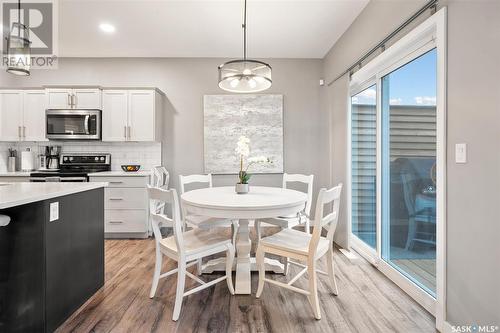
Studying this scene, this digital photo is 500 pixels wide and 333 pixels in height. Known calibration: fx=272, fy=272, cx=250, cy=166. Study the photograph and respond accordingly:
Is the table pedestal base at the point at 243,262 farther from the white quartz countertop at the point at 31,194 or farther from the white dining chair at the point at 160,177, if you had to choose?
the white dining chair at the point at 160,177

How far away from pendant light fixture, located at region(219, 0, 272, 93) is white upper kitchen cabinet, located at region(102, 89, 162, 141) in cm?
182

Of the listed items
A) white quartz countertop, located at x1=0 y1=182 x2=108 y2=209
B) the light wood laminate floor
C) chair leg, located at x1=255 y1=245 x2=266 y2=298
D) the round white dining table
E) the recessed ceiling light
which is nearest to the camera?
white quartz countertop, located at x1=0 y1=182 x2=108 y2=209

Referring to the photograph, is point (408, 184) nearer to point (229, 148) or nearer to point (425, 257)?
point (425, 257)

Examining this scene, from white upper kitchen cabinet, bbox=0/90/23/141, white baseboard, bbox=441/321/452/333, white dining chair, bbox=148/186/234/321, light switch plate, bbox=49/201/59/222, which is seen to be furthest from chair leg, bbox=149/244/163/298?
white upper kitchen cabinet, bbox=0/90/23/141

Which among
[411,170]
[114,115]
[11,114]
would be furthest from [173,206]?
[11,114]

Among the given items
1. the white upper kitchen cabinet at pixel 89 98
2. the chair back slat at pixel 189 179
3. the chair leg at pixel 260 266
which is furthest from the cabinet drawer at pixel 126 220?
the chair leg at pixel 260 266

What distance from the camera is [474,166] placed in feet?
4.99

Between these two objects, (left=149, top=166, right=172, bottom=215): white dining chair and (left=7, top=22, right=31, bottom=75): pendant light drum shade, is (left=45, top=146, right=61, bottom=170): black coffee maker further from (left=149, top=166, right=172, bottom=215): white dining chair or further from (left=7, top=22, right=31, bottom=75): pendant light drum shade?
(left=7, top=22, right=31, bottom=75): pendant light drum shade

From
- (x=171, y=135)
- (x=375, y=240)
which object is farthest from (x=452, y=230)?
(x=171, y=135)

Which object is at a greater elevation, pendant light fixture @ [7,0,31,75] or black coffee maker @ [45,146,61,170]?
pendant light fixture @ [7,0,31,75]

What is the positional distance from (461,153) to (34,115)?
5.03m

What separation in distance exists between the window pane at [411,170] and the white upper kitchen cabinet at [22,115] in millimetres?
4566

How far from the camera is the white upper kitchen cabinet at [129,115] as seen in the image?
13.0 feet

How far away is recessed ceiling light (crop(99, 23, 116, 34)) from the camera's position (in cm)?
329
